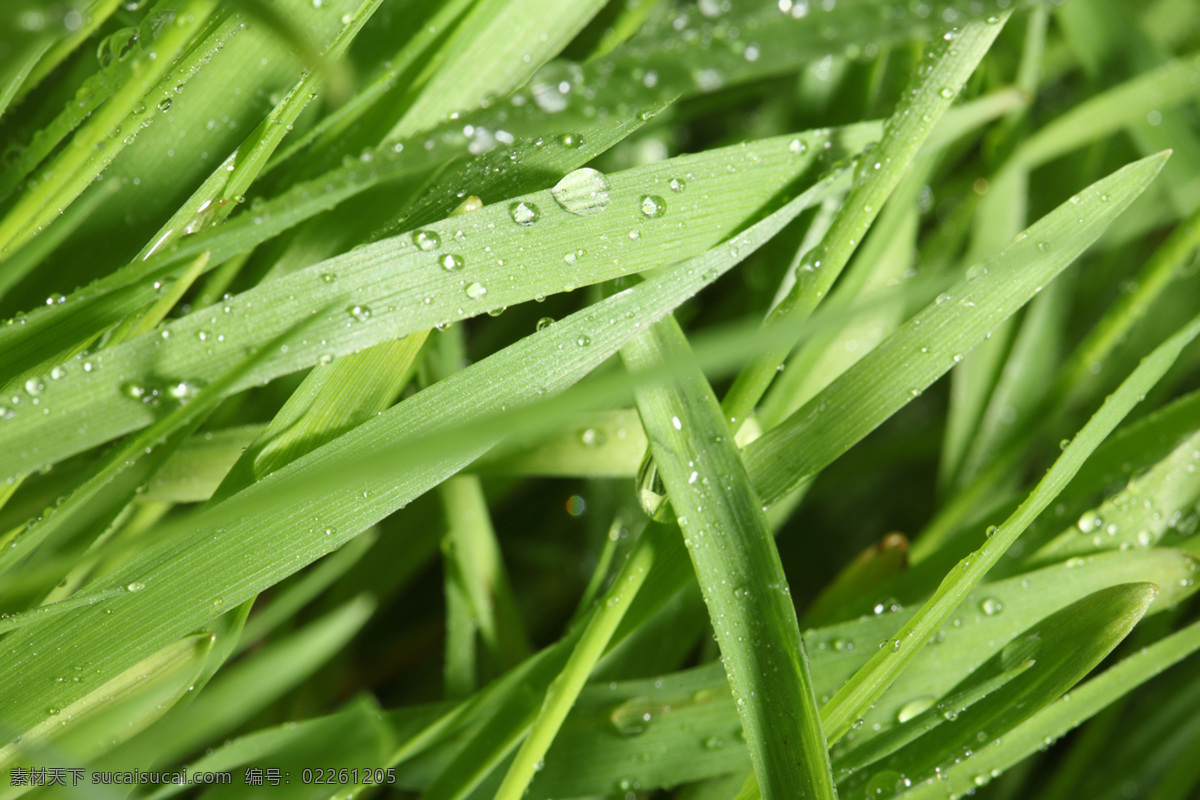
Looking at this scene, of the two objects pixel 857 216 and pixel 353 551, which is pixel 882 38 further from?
pixel 353 551

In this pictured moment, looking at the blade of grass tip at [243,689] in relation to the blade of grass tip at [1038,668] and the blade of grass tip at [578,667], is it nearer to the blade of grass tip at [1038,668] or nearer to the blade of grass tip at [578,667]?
the blade of grass tip at [578,667]

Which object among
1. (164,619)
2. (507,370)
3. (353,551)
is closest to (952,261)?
(507,370)

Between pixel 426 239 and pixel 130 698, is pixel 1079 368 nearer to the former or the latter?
pixel 426 239

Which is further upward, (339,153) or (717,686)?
(339,153)

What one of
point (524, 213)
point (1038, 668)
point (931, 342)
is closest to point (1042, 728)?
point (1038, 668)

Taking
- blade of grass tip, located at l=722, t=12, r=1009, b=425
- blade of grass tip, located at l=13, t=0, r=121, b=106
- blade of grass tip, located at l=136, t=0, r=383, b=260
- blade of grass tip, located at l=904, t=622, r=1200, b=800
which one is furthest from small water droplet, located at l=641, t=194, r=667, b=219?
blade of grass tip, located at l=904, t=622, r=1200, b=800

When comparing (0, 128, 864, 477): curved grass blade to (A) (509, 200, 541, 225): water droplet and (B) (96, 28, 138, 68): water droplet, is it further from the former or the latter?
(B) (96, 28, 138, 68): water droplet
